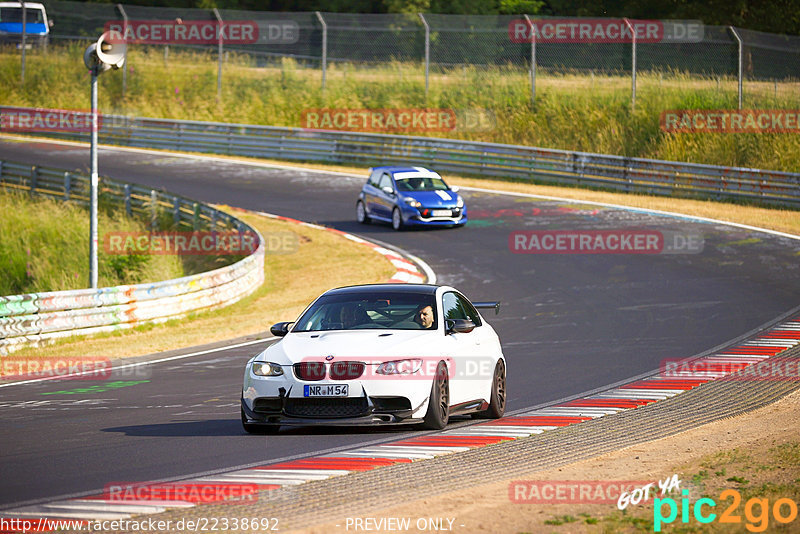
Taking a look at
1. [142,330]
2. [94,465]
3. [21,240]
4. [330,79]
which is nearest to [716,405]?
[94,465]

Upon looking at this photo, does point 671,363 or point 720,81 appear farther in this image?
point 720,81

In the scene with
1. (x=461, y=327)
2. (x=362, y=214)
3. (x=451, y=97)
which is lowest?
(x=362, y=214)

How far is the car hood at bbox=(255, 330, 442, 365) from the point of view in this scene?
10203 millimetres

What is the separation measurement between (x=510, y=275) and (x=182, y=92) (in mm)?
31480

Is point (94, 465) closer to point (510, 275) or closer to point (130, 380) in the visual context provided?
point (130, 380)

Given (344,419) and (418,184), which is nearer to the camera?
(344,419)

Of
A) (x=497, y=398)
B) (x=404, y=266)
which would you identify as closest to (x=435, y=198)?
(x=404, y=266)

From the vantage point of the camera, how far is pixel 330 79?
155 feet

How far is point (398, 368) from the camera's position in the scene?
10141 mm

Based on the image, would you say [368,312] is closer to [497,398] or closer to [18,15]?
[497,398]

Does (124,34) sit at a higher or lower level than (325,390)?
higher

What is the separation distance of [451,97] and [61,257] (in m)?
20.8

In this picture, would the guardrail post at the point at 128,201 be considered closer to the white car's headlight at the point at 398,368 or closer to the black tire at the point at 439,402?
the black tire at the point at 439,402

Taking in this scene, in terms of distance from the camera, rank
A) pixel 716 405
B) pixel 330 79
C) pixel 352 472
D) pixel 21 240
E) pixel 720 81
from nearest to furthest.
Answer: pixel 352 472 → pixel 716 405 → pixel 21 240 → pixel 720 81 → pixel 330 79
